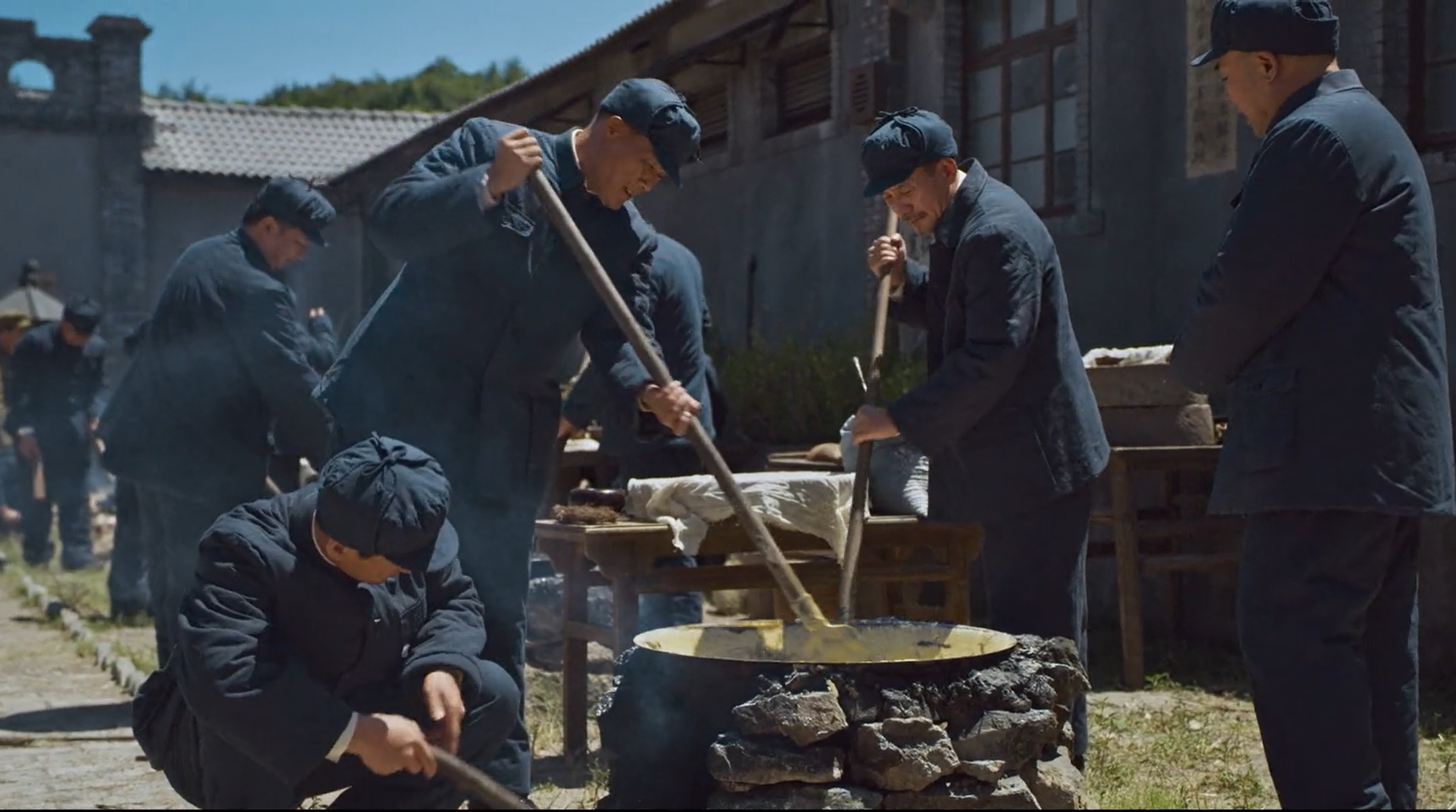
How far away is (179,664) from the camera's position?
3.45 m

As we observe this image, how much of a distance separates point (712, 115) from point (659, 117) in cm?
1049

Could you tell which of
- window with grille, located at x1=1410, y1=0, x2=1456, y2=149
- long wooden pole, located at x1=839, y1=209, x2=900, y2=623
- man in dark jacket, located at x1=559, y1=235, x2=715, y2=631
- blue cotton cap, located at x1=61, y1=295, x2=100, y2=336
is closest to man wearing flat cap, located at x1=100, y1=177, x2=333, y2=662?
man in dark jacket, located at x1=559, y1=235, x2=715, y2=631

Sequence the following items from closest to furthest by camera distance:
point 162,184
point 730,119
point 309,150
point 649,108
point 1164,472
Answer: point 649,108 → point 1164,472 → point 730,119 → point 162,184 → point 309,150

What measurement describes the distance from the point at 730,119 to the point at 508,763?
33.8ft

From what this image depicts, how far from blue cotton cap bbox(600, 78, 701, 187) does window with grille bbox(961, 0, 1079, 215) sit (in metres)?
5.70

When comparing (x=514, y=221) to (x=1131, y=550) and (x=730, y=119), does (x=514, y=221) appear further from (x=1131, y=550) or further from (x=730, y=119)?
(x=730, y=119)

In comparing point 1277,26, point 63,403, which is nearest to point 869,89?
point 63,403

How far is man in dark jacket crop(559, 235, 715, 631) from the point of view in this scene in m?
6.29

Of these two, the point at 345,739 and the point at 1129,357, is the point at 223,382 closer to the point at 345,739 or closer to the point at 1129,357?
the point at 345,739

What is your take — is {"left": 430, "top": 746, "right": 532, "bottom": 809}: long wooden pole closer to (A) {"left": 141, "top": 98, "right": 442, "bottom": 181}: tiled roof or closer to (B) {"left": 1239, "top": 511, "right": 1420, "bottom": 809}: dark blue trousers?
(B) {"left": 1239, "top": 511, "right": 1420, "bottom": 809}: dark blue trousers

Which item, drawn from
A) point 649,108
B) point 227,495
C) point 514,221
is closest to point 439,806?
point 514,221

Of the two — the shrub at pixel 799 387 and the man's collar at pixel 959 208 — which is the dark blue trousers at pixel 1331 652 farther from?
the shrub at pixel 799 387

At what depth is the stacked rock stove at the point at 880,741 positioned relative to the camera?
138 inches

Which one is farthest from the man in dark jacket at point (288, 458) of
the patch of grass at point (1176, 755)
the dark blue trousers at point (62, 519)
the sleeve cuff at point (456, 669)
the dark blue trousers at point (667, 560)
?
the dark blue trousers at point (62, 519)
